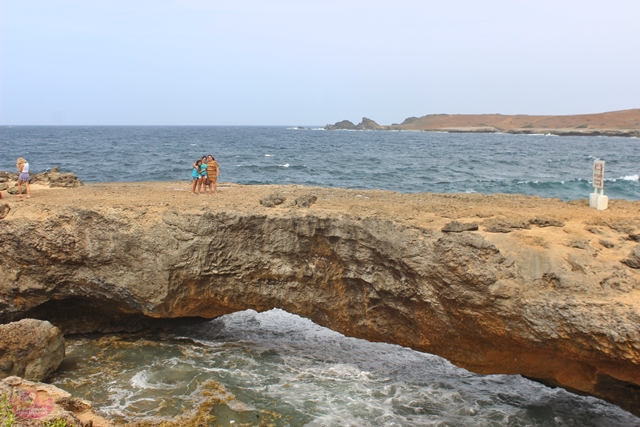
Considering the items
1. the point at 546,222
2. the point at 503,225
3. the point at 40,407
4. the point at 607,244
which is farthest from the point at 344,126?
the point at 40,407

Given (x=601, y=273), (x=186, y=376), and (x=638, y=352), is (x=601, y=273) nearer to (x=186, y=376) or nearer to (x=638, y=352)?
(x=638, y=352)

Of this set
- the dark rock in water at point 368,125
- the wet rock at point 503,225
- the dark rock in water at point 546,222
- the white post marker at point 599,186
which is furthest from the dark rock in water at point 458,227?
the dark rock in water at point 368,125

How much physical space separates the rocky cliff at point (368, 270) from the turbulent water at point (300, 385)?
84cm

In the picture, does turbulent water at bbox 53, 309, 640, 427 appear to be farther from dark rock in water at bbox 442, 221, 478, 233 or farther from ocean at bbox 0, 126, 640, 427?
dark rock in water at bbox 442, 221, 478, 233

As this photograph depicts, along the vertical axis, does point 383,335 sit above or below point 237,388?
above

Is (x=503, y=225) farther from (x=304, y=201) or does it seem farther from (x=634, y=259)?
(x=304, y=201)

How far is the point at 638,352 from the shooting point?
24.6 feet

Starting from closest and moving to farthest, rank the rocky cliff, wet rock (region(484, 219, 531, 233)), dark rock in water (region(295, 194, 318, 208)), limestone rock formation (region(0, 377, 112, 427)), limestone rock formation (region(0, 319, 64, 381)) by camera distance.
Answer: limestone rock formation (region(0, 377, 112, 427)) → the rocky cliff → wet rock (region(484, 219, 531, 233)) → limestone rock formation (region(0, 319, 64, 381)) → dark rock in water (region(295, 194, 318, 208))

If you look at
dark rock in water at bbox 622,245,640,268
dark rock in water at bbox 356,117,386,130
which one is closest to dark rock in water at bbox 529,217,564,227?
dark rock in water at bbox 622,245,640,268

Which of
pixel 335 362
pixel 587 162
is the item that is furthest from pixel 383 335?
pixel 587 162

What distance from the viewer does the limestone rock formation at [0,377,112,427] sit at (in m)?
6.19

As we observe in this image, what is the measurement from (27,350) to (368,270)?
6.53m

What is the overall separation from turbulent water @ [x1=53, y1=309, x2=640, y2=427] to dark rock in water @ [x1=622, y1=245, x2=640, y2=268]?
10.1 ft

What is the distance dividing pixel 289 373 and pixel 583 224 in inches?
256
